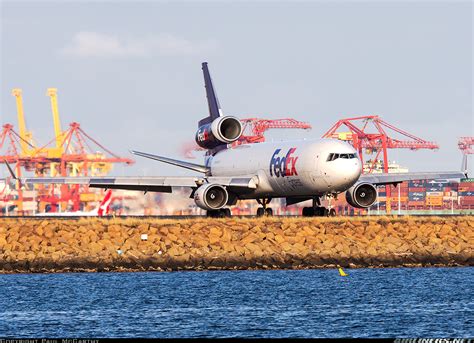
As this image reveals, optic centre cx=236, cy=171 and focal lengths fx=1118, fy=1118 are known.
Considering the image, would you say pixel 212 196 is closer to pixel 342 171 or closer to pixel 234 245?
pixel 342 171

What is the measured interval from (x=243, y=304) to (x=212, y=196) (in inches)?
1147

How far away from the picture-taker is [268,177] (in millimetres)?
77562

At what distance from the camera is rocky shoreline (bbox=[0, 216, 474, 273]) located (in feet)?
211

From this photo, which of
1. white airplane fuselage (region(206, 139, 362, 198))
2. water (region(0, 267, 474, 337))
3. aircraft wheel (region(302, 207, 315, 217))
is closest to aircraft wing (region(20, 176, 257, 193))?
white airplane fuselage (region(206, 139, 362, 198))

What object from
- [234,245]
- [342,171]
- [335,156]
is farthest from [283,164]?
[234,245]

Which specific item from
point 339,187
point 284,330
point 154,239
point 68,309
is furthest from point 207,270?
point 284,330

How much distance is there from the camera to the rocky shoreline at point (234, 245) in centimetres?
6425

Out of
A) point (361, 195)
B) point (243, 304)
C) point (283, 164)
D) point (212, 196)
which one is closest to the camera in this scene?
point (243, 304)

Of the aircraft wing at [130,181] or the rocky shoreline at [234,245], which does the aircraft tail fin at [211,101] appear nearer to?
the aircraft wing at [130,181]

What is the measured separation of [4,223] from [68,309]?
24.1m

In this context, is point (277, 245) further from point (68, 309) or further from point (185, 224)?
point (68, 309)

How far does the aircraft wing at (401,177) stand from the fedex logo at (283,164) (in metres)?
6.37

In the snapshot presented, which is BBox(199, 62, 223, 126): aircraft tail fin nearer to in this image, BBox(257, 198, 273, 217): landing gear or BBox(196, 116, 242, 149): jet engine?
BBox(196, 116, 242, 149): jet engine

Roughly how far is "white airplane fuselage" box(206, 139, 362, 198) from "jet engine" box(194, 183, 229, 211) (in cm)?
280
